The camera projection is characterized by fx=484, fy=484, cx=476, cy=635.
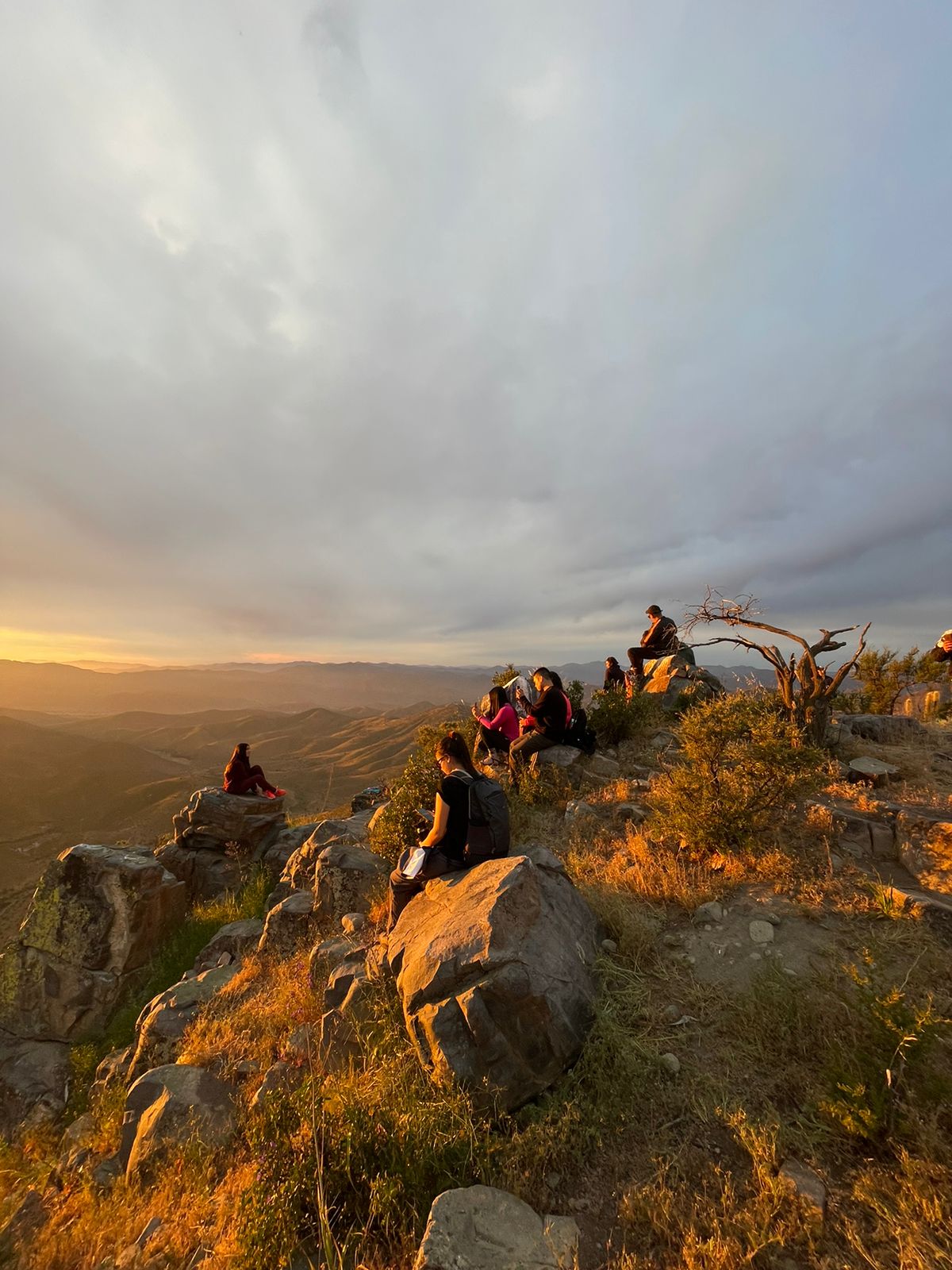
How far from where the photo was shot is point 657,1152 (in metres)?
3.39

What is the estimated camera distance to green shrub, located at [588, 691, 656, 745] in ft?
41.3

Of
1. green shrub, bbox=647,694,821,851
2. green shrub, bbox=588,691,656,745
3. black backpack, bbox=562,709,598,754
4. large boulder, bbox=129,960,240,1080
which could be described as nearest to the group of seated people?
green shrub, bbox=588,691,656,745

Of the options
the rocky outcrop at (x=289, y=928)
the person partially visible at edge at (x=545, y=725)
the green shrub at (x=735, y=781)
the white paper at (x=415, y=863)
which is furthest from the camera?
the person partially visible at edge at (x=545, y=725)

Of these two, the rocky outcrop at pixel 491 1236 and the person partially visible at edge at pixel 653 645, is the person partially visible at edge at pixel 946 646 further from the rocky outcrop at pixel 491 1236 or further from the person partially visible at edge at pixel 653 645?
the rocky outcrop at pixel 491 1236

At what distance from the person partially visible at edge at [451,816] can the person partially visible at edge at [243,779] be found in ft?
34.0

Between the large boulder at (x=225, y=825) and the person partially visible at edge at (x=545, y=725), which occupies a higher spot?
the person partially visible at edge at (x=545, y=725)

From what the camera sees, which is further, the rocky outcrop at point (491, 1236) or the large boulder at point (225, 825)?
the large boulder at point (225, 825)

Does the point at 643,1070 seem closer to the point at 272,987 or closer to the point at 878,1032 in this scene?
the point at 878,1032

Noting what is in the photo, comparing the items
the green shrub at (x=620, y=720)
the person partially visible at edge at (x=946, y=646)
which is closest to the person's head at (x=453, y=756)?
the green shrub at (x=620, y=720)

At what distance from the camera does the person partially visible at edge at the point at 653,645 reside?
15602 millimetres

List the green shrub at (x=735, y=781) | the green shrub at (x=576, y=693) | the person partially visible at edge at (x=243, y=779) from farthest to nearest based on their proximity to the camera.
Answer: the person partially visible at edge at (x=243, y=779), the green shrub at (x=576, y=693), the green shrub at (x=735, y=781)

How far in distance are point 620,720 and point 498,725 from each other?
332 cm

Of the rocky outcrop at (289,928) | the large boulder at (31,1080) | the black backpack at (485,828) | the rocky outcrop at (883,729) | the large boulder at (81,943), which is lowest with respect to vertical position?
the large boulder at (31,1080)

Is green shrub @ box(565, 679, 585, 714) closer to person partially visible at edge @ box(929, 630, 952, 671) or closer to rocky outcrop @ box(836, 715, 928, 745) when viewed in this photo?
rocky outcrop @ box(836, 715, 928, 745)
